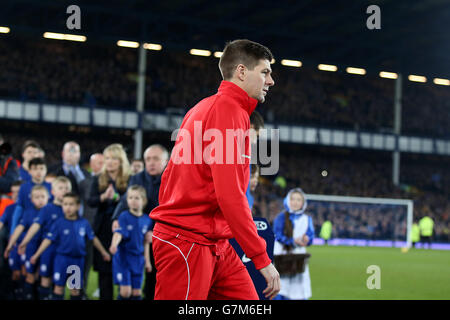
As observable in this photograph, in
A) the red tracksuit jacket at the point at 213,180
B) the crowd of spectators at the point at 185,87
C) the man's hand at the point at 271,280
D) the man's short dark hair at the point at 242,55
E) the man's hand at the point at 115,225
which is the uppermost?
the crowd of spectators at the point at 185,87

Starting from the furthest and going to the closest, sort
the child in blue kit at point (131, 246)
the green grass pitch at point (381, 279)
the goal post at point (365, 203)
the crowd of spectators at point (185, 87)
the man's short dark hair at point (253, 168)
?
the crowd of spectators at point (185, 87)
the goal post at point (365, 203)
the green grass pitch at point (381, 279)
the child in blue kit at point (131, 246)
the man's short dark hair at point (253, 168)

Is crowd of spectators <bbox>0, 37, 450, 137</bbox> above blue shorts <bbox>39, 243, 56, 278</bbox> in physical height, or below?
above

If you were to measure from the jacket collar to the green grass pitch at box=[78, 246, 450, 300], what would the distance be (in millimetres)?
7005

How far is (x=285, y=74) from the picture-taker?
4762 centimetres

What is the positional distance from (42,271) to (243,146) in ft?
18.2

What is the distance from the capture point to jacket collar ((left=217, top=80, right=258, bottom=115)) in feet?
11.2

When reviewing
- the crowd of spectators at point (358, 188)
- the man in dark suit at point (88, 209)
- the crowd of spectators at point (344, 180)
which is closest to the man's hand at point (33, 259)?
the man in dark suit at point (88, 209)

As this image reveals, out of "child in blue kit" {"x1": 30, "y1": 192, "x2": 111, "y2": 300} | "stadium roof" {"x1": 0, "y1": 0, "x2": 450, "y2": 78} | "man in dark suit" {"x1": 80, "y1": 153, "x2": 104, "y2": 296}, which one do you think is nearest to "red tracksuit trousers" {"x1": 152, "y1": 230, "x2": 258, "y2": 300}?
"child in blue kit" {"x1": 30, "y1": 192, "x2": 111, "y2": 300}

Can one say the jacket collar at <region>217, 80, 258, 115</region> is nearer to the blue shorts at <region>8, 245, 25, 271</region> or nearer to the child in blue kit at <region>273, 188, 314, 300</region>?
the child in blue kit at <region>273, 188, 314, 300</region>

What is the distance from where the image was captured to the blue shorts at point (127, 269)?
25.2 ft

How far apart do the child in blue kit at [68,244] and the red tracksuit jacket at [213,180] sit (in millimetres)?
4629

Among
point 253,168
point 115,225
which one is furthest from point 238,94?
point 115,225

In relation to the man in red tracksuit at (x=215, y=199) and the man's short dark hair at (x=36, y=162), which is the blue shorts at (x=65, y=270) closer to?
the man's short dark hair at (x=36, y=162)
